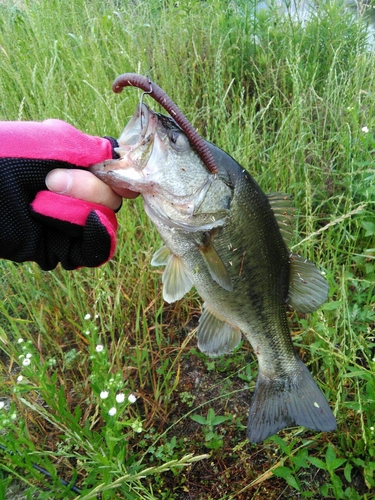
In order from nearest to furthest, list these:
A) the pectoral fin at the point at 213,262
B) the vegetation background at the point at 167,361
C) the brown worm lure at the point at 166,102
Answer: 1. the brown worm lure at the point at 166,102
2. the pectoral fin at the point at 213,262
3. the vegetation background at the point at 167,361

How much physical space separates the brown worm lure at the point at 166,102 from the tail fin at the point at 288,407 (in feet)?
2.89

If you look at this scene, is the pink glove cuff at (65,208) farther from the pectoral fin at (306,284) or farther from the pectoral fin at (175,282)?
the pectoral fin at (306,284)

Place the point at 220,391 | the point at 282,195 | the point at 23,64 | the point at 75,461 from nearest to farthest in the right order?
the point at 282,195 < the point at 75,461 < the point at 220,391 < the point at 23,64

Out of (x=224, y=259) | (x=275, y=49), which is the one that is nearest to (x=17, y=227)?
(x=224, y=259)

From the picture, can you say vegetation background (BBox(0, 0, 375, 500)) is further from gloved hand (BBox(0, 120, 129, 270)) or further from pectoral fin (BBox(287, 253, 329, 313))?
gloved hand (BBox(0, 120, 129, 270))

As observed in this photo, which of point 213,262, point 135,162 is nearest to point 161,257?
point 213,262

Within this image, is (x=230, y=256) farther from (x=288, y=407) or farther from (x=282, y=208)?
(x=288, y=407)

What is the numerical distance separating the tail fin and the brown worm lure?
2.89 feet

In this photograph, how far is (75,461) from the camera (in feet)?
5.71

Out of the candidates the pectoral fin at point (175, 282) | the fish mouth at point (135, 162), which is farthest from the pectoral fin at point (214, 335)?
the fish mouth at point (135, 162)

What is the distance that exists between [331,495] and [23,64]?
10.1ft

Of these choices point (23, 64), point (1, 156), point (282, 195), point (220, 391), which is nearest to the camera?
point (1, 156)

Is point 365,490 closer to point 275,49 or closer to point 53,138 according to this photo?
point 53,138

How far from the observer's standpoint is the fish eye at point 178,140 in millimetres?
1282
